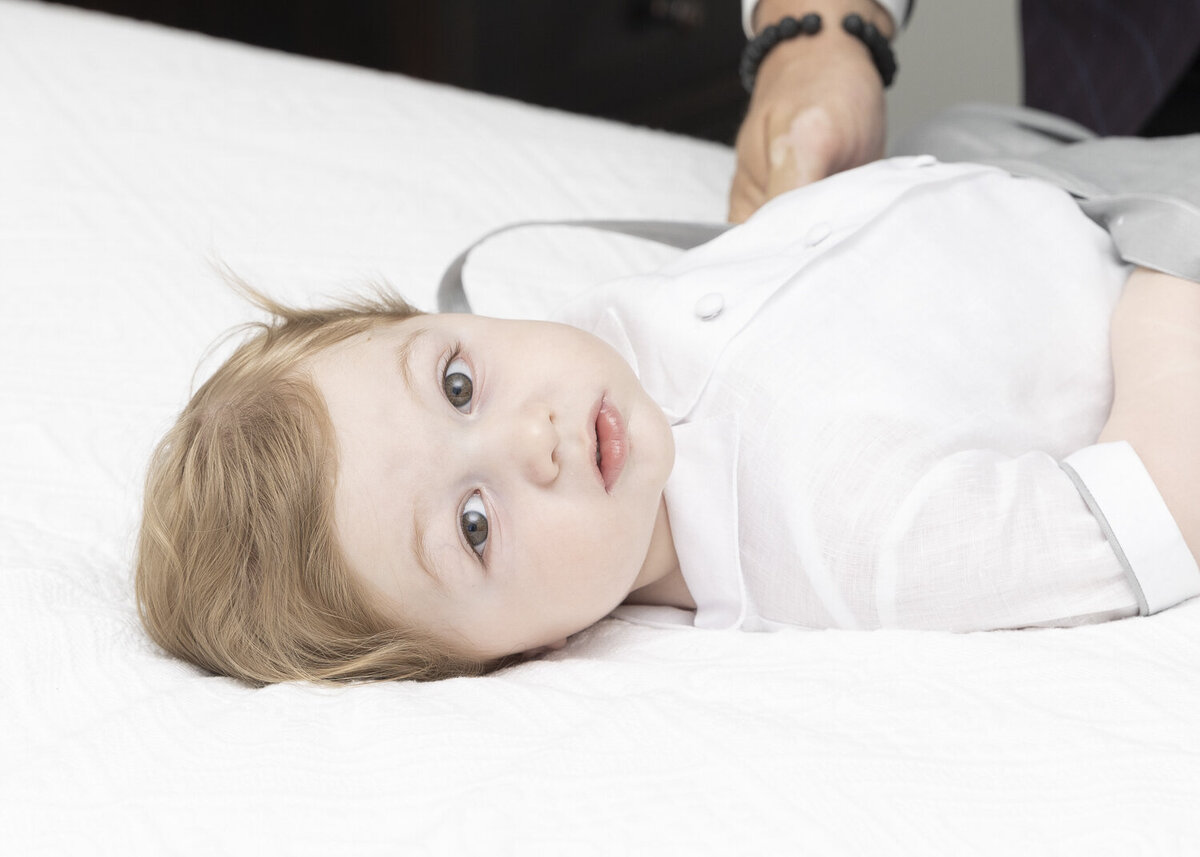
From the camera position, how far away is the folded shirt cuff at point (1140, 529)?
66cm

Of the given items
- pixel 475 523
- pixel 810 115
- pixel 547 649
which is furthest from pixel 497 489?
pixel 810 115

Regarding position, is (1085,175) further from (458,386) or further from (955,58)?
(955,58)

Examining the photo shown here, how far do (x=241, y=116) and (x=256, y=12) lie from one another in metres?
1.32

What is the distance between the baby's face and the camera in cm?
71

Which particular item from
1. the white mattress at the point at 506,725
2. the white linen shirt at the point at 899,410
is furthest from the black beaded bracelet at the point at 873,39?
the white mattress at the point at 506,725

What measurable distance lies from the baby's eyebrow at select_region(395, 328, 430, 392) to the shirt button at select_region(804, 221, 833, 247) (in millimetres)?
290

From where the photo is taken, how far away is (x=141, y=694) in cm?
63

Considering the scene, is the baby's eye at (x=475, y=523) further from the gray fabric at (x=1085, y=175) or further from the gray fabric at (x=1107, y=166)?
the gray fabric at (x=1107, y=166)

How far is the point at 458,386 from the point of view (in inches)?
29.6

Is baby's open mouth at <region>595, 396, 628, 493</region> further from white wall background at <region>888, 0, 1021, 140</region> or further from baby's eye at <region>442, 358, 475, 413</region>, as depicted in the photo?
white wall background at <region>888, 0, 1021, 140</region>

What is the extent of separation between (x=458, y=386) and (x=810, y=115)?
0.51m

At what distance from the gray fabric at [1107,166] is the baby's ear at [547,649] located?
0.50 m

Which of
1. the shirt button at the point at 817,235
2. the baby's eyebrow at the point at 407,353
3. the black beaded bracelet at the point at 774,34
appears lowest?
the baby's eyebrow at the point at 407,353

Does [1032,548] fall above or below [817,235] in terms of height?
below
